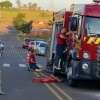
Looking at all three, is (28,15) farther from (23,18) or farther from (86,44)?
(86,44)

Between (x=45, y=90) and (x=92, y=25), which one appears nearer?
(x=45, y=90)

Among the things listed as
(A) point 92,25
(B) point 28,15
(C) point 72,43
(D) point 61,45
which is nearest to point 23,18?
(B) point 28,15

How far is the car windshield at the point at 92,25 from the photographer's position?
778 inches

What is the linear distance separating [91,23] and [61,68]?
147 inches

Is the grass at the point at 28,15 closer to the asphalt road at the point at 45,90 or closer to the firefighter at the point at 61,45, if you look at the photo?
the firefighter at the point at 61,45

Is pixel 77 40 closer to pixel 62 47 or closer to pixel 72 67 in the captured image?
pixel 72 67

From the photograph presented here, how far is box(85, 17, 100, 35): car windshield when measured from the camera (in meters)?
19.8

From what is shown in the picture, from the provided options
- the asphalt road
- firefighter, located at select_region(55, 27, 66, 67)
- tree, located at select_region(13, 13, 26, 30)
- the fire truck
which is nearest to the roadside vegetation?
tree, located at select_region(13, 13, 26, 30)

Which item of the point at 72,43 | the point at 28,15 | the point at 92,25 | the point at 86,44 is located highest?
the point at 92,25

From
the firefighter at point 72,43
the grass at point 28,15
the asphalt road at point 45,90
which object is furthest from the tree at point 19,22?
the asphalt road at point 45,90

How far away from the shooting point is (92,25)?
65.2ft

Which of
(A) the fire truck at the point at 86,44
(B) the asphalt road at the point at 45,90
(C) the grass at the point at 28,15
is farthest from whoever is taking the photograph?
(C) the grass at the point at 28,15

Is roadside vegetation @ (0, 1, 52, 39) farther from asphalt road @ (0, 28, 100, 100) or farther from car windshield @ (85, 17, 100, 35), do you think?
car windshield @ (85, 17, 100, 35)

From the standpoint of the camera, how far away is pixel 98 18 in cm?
1991
